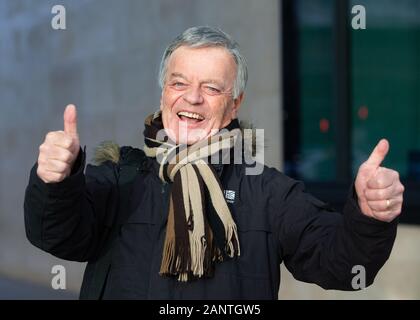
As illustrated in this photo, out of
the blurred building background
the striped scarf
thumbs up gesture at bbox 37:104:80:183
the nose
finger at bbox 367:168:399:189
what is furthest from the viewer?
the blurred building background

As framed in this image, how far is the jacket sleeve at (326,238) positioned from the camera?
2.26 meters

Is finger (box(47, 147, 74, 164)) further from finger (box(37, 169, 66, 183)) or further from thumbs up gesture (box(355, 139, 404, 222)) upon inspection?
thumbs up gesture (box(355, 139, 404, 222))

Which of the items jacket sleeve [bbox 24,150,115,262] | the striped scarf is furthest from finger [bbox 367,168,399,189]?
jacket sleeve [bbox 24,150,115,262]

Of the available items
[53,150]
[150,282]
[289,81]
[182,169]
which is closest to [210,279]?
[150,282]

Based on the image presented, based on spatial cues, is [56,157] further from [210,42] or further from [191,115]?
[210,42]

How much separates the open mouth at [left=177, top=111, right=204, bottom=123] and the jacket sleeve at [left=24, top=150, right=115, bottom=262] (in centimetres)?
36

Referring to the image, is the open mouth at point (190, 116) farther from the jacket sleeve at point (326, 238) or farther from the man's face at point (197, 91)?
the jacket sleeve at point (326, 238)

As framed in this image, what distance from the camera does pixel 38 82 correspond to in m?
8.58

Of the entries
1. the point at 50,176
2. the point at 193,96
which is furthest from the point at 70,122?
the point at 193,96

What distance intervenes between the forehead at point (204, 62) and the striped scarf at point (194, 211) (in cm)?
22

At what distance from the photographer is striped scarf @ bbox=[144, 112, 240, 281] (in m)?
2.44

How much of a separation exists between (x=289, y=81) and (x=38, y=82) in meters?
3.66

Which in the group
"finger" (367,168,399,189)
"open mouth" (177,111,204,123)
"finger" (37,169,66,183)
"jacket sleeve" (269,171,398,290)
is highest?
"open mouth" (177,111,204,123)

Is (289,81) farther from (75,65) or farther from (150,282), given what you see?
(150,282)
